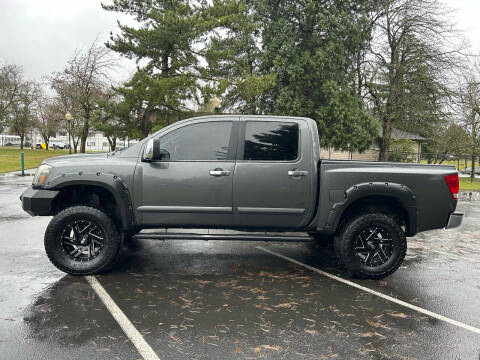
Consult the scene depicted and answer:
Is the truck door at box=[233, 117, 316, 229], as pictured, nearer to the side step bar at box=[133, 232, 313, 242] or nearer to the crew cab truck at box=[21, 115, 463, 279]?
the crew cab truck at box=[21, 115, 463, 279]

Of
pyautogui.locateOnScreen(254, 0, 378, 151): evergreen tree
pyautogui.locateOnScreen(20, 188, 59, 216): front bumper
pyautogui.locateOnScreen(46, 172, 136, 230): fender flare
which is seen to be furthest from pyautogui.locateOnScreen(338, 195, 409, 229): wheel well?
pyautogui.locateOnScreen(254, 0, 378, 151): evergreen tree

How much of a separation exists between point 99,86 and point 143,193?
3697cm

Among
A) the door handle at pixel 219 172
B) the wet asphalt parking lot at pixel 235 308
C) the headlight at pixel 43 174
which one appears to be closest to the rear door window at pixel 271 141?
the door handle at pixel 219 172

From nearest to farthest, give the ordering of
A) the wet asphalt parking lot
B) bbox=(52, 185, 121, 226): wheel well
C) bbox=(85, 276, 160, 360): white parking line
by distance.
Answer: bbox=(85, 276, 160, 360): white parking line → the wet asphalt parking lot → bbox=(52, 185, 121, 226): wheel well

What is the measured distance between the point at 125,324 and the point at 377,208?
3.48 metres

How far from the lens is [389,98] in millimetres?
28562

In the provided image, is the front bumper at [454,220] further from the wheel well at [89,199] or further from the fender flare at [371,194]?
the wheel well at [89,199]

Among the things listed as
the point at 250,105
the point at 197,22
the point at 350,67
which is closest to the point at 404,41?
the point at 350,67

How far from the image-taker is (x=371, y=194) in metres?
→ 5.08

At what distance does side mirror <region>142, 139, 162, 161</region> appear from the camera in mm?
4938

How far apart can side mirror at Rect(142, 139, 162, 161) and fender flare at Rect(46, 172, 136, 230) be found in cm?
45

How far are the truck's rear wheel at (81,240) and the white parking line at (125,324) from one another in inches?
11.6

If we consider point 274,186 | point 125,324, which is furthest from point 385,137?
point 125,324

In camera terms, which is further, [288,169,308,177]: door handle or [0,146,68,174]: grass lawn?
[0,146,68,174]: grass lawn
